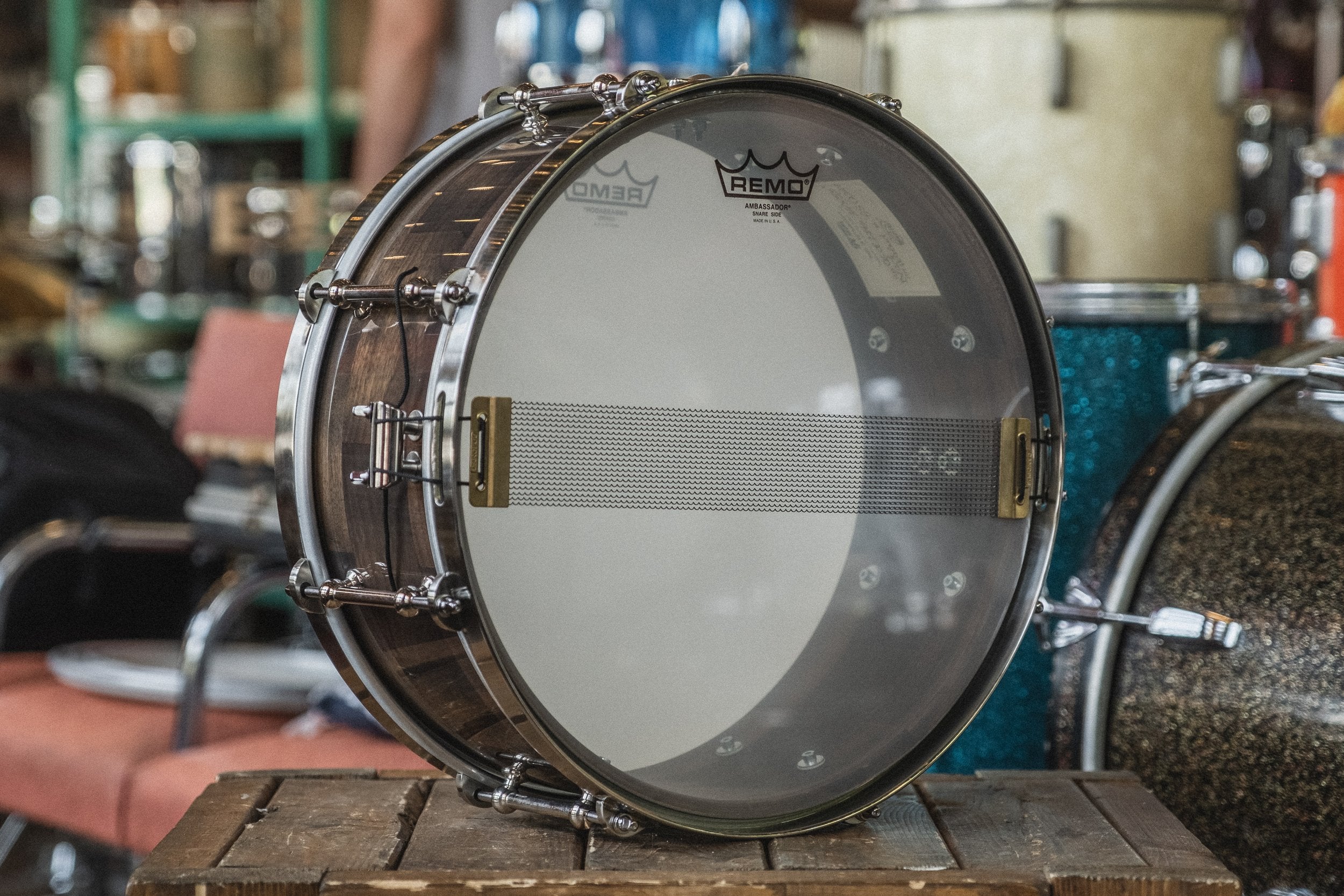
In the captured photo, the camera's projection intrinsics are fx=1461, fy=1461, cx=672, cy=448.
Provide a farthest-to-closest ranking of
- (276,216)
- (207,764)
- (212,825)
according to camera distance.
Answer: (276,216) → (207,764) → (212,825)

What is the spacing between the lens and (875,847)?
1.01 m

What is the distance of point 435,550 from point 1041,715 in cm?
84

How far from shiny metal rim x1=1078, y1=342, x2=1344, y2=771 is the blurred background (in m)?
0.17

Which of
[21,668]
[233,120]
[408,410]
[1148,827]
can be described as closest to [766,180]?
[408,410]

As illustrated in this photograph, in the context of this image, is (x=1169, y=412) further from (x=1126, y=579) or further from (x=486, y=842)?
(x=486, y=842)

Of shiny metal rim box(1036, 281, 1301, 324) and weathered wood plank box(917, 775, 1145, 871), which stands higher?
shiny metal rim box(1036, 281, 1301, 324)

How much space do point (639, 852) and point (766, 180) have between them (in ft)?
1.58

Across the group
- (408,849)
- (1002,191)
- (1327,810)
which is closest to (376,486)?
(408,849)

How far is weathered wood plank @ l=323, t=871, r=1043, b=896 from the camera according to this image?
91 centimetres

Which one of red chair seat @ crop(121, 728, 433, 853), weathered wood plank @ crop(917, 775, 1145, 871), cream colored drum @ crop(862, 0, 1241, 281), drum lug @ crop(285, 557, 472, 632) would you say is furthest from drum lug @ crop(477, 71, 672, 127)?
red chair seat @ crop(121, 728, 433, 853)

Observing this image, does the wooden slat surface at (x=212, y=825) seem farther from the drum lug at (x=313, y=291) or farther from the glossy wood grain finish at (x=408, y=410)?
the drum lug at (x=313, y=291)

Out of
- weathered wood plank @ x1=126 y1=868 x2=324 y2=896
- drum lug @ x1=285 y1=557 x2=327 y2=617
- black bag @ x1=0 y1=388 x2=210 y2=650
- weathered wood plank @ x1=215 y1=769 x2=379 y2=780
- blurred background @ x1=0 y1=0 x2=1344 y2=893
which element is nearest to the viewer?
weathered wood plank @ x1=126 y1=868 x2=324 y2=896

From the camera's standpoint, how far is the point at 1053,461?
1128 millimetres

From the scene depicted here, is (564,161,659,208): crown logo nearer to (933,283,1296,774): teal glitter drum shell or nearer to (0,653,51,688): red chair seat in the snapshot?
(933,283,1296,774): teal glitter drum shell
